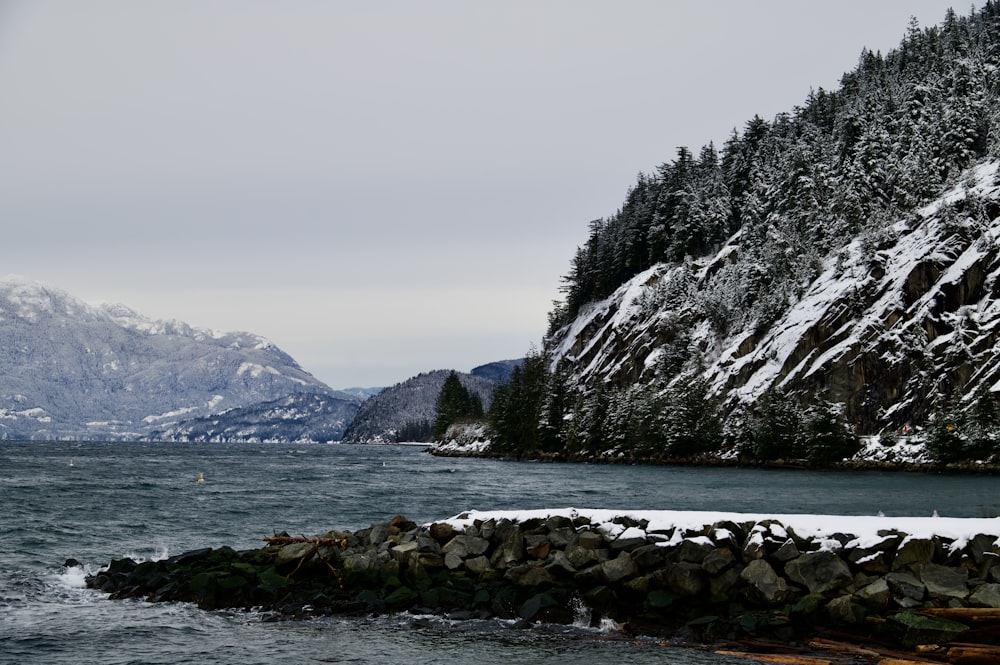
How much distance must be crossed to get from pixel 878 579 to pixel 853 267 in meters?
104

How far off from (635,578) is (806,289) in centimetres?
10948

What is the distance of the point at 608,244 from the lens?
185250 millimetres

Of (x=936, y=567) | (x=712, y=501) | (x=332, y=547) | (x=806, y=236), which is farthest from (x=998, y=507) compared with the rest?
(x=806, y=236)

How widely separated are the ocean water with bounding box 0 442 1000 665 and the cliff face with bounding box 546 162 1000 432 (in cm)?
1770

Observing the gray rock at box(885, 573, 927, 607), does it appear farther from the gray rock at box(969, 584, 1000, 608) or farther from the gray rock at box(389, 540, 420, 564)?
the gray rock at box(389, 540, 420, 564)

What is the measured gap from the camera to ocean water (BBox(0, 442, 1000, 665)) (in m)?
19.5

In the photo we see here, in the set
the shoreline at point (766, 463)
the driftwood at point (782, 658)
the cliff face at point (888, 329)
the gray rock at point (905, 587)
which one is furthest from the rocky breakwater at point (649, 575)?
the cliff face at point (888, 329)

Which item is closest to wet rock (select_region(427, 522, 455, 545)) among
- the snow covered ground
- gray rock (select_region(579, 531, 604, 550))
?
the snow covered ground

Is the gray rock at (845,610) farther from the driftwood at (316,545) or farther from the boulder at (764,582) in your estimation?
the driftwood at (316,545)

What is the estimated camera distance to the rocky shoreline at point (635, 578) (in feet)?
65.8

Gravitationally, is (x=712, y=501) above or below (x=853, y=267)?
below

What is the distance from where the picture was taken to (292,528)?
135 ft

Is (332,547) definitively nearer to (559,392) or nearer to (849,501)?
(849,501)

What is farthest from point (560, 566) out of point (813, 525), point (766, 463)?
point (766, 463)
